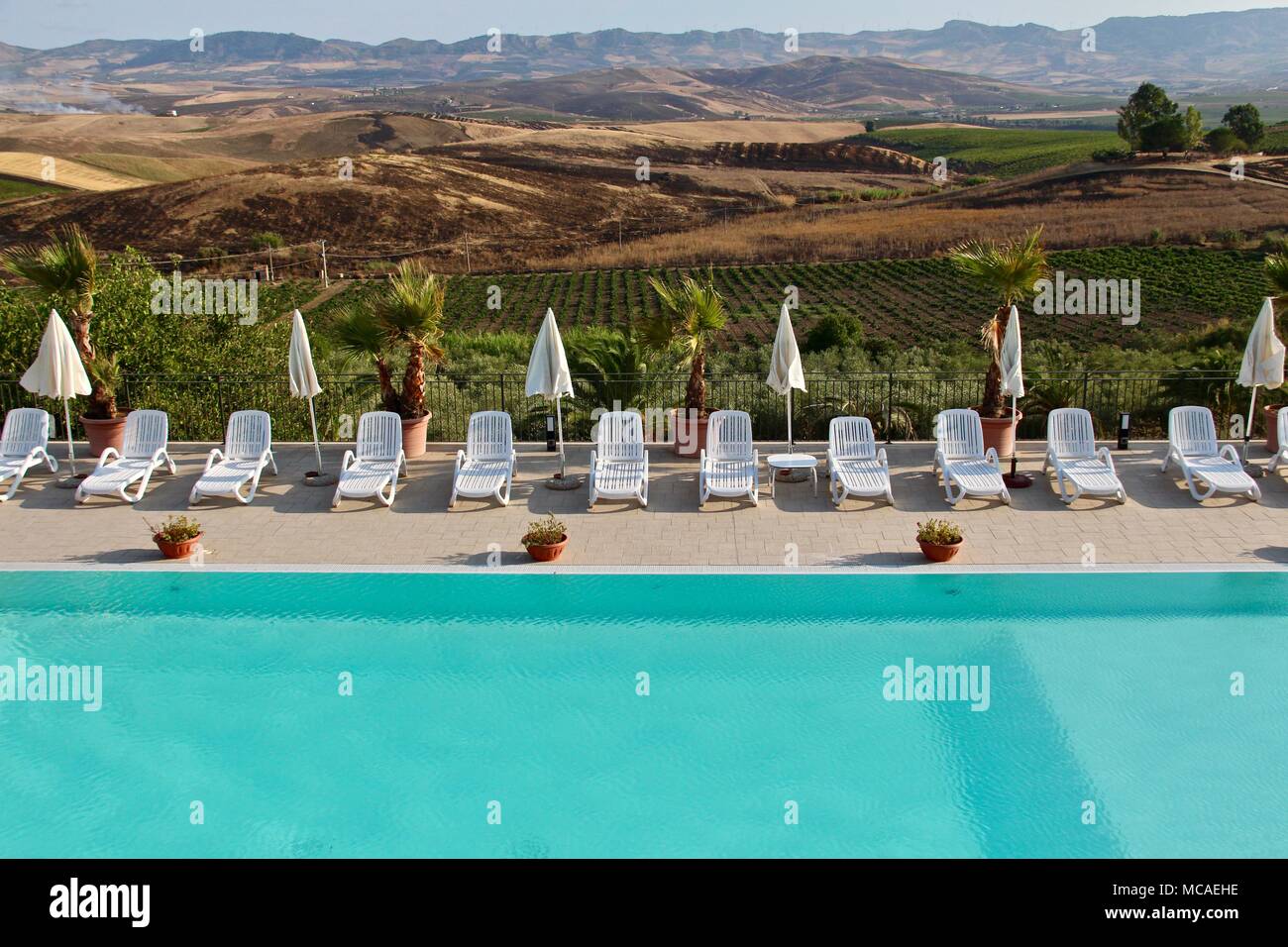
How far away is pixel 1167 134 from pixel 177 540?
350 ft

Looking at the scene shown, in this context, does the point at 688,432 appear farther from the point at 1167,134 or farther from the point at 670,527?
the point at 1167,134

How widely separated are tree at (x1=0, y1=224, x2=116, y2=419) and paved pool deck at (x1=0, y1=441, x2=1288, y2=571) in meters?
1.41

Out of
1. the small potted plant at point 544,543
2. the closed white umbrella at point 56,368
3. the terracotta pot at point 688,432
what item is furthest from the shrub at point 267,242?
the small potted plant at point 544,543

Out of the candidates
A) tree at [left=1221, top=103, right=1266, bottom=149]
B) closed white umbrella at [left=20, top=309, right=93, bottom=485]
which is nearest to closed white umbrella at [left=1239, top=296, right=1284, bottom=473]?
closed white umbrella at [left=20, top=309, right=93, bottom=485]

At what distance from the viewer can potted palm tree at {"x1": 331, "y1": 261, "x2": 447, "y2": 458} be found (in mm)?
14984

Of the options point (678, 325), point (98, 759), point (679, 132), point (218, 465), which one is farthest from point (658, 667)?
point (679, 132)

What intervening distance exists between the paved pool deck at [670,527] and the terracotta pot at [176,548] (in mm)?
181

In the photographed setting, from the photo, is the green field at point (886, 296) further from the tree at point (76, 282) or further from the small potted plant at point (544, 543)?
the small potted plant at point (544, 543)

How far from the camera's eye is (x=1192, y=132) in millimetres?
99688

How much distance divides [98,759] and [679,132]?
158 meters

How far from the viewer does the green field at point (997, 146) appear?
126562 millimetres

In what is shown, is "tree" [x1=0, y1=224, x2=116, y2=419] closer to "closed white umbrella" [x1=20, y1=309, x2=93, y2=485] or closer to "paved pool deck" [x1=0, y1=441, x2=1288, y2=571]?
"closed white umbrella" [x1=20, y1=309, x2=93, y2=485]

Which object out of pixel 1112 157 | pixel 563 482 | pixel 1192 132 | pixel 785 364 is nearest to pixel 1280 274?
pixel 785 364
